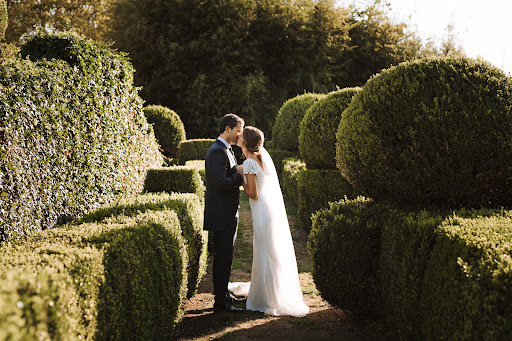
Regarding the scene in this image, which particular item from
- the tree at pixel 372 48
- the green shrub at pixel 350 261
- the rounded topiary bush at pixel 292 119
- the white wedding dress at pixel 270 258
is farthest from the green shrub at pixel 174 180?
the tree at pixel 372 48

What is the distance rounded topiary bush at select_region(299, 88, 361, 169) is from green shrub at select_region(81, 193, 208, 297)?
448 centimetres

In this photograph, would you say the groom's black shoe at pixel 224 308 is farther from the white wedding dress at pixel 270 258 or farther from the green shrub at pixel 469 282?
the green shrub at pixel 469 282

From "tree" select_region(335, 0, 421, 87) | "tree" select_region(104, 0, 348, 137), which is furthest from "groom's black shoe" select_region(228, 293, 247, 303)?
"tree" select_region(335, 0, 421, 87)

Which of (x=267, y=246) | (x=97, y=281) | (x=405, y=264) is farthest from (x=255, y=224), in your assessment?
(x=97, y=281)

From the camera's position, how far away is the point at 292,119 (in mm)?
16203

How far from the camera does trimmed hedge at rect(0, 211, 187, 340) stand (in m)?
2.00

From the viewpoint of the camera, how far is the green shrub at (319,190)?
9.32m

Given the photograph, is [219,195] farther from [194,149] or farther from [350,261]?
[194,149]

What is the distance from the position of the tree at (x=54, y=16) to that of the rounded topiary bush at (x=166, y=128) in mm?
8905

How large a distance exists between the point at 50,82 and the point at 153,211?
1847mm

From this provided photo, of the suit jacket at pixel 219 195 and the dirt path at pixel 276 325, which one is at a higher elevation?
the suit jacket at pixel 219 195

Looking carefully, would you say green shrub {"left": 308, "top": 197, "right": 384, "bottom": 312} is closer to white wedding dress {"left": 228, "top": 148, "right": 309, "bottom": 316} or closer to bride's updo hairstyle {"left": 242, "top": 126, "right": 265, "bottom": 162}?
white wedding dress {"left": 228, "top": 148, "right": 309, "bottom": 316}

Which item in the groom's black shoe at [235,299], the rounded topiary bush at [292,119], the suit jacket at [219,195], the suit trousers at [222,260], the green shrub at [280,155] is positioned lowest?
the groom's black shoe at [235,299]

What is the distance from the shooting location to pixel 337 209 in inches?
213
